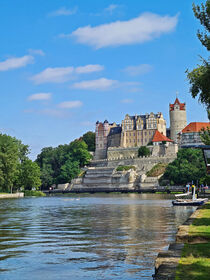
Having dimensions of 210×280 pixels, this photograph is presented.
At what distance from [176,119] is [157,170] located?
104 ft

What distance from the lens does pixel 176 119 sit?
145875 millimetres

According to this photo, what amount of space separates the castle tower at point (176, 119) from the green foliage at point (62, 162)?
29827mm

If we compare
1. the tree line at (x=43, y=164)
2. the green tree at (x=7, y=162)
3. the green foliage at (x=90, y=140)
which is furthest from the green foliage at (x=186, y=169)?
the green foliage at (x=90, y=140)

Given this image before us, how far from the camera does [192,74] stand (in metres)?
18.6

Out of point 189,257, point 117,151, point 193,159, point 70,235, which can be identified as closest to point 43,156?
point 117,151

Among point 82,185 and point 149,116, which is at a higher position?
point 149,116

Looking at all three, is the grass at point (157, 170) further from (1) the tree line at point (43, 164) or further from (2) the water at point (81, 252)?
(2) the water at point (81, 252)

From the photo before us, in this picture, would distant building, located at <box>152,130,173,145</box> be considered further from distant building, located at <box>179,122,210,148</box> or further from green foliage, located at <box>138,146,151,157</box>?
distant building, located at <box>179,122,210,148</box>

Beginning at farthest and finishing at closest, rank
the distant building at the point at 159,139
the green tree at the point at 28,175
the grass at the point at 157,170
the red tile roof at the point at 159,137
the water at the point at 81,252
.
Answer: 1. the red tile roof at the point at 159,137
2. the distant building at the point at 159,139
3. the grass at the point at 157,170
4. the green tree at the point at 28,175
5. the water at the point at 81,252

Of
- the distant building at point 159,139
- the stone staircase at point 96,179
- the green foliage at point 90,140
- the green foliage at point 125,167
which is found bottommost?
the stone staircase at point 96,179

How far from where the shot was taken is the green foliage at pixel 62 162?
449 feet

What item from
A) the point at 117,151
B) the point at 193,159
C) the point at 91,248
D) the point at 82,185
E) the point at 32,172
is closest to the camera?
the point at 91,248

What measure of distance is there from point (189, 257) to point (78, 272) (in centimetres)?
293

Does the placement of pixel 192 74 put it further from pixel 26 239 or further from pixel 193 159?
pixel 193 159
